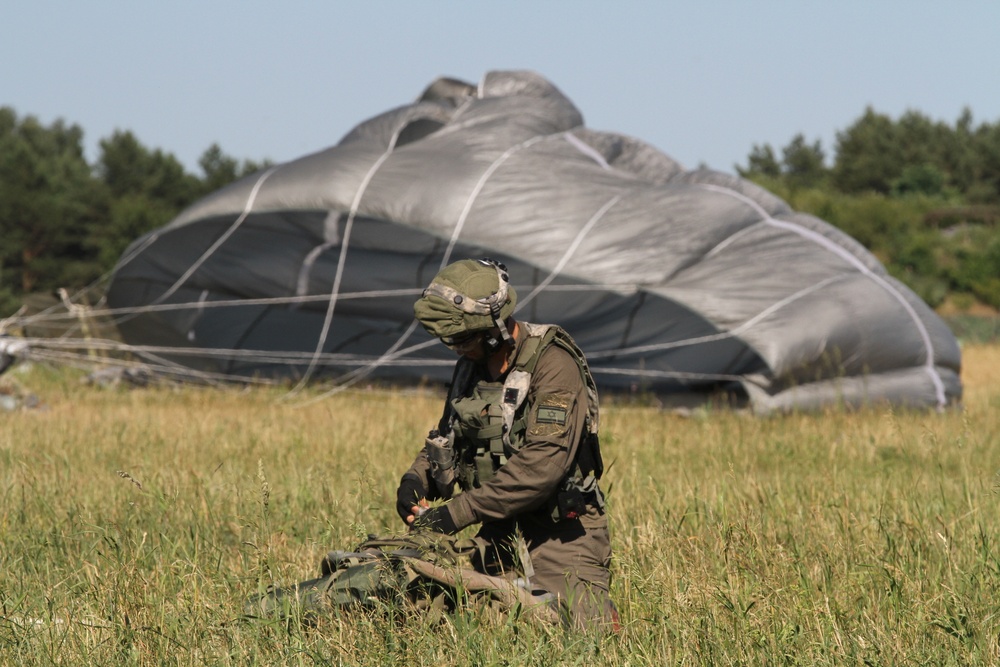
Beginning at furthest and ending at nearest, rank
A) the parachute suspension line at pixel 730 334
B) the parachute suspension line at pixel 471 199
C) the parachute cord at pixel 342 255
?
the parachute cord at pixel 342 255 < the parachute suspension line at pixel 471 199 < the parachute suspension line at pixel 730 334

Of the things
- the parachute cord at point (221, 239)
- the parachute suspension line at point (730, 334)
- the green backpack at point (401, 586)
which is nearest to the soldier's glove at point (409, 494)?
the green backpack at point (401, 586)

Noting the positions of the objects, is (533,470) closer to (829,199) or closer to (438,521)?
(438,521)

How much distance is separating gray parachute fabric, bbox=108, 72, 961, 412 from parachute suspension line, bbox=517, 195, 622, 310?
0.08 feet

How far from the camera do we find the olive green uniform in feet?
13.3

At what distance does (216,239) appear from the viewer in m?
13.2

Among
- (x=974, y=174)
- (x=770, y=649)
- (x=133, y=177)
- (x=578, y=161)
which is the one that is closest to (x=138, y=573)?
(x=770, y=649)

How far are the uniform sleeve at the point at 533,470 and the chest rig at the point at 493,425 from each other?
0.30 feet

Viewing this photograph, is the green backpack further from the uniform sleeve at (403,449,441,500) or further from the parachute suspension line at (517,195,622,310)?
the parachute suspension line at (517,195,622,310)

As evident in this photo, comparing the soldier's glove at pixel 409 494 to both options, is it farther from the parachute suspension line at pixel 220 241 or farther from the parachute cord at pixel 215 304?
the parachute suspension line at pixel 220 241

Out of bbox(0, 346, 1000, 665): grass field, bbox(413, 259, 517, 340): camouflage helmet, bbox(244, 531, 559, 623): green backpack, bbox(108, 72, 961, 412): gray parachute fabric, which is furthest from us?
bbox(108, 72, 961, 412): gray parachute fabric

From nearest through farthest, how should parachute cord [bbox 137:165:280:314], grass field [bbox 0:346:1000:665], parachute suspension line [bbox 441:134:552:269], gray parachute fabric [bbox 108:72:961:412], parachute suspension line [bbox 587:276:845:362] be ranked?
grass field [bbox 0:346:1000:665], parachute suspension line [bbox 587:276:845:362], gray parachute fabric [bbox 108:72:961:412], parachute suspension line [bbox 441:134:552:269], parachute cord [bbox 137:165:280:314]

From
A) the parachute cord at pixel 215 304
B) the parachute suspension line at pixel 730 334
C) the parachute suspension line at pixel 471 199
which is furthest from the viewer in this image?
the parachute cord at pixel 215 304

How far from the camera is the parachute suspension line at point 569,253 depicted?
11242 mm

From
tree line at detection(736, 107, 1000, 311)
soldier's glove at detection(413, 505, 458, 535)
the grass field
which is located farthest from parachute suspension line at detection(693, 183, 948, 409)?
tree line at detection(736, 107, 1000, 311)
